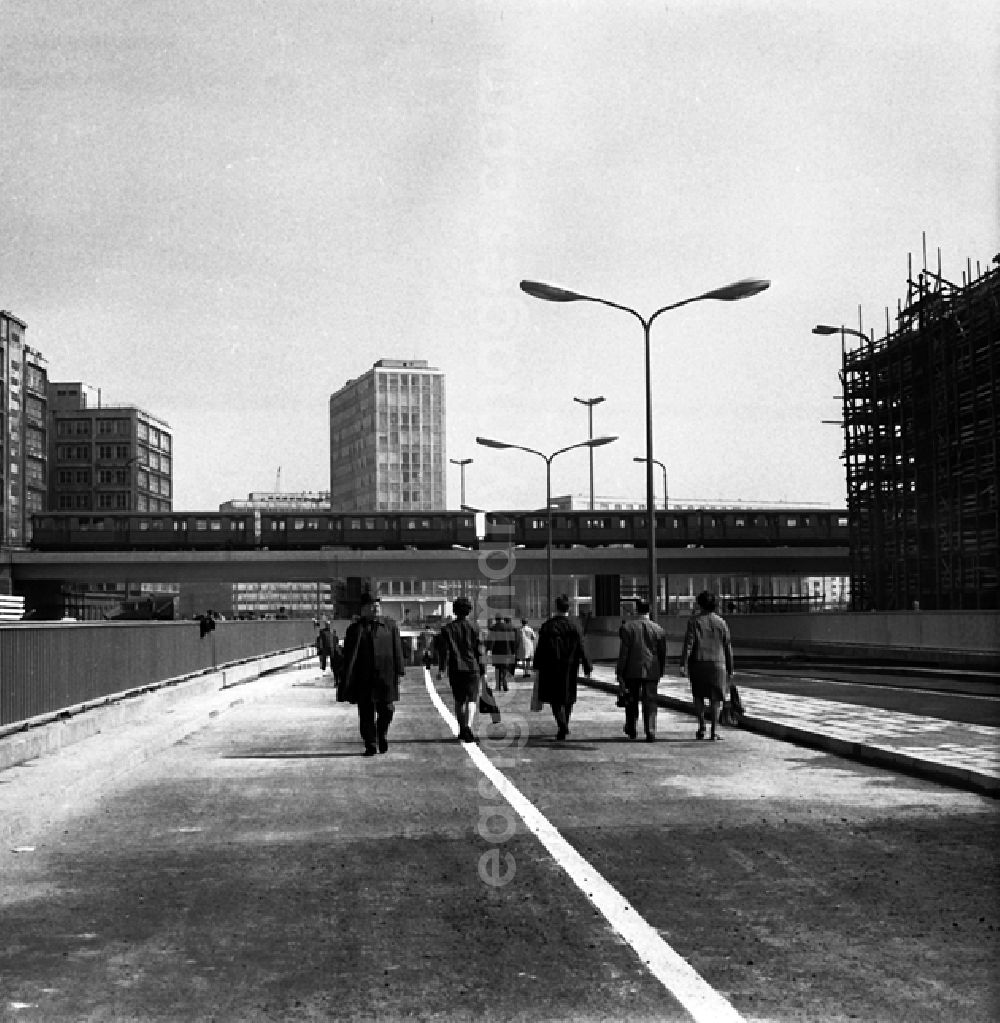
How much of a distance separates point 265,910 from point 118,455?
522ft

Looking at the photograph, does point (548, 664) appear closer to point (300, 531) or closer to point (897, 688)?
point (897, 688)

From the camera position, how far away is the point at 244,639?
37.8 meters

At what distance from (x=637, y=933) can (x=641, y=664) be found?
9.53 metres

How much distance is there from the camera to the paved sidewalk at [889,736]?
38.3ft

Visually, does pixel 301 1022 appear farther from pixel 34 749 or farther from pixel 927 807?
pixel 34 749

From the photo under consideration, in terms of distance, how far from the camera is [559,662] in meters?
16.2

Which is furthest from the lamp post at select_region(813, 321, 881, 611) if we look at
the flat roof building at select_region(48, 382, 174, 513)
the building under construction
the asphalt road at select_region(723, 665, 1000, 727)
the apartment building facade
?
the flat roof building at select_region(48, 382, 174, 513)

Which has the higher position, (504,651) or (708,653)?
(708,653)

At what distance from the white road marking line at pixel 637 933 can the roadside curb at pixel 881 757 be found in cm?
356

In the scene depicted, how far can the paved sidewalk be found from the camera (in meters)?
11.7

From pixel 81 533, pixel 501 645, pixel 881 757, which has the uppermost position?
pixel 81 533

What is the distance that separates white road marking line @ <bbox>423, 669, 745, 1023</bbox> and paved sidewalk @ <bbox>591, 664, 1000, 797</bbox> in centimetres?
367

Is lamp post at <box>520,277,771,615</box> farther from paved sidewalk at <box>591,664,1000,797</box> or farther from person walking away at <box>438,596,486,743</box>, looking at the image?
person walking away at <box>438,596,486,743</box>

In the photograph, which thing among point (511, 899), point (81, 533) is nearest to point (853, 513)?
point (81, 533)
